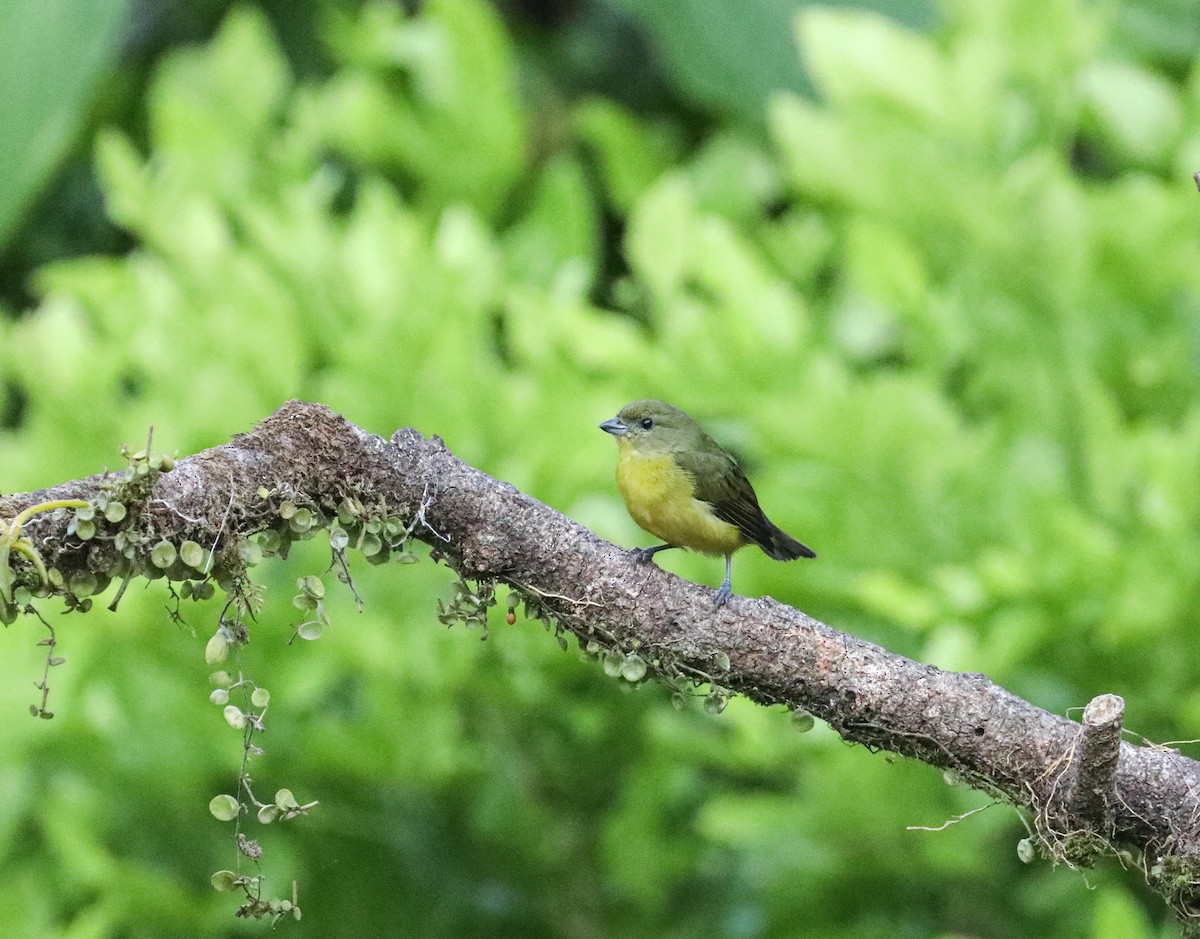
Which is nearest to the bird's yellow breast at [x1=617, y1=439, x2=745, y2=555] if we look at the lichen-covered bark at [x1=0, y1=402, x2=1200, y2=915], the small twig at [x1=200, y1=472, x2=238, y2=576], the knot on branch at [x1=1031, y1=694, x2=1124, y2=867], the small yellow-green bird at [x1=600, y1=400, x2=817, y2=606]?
the small yellow-green bird at [x1=600, y1=400, x2=817, y2=606]

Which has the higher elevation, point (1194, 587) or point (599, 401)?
point (599, 401)

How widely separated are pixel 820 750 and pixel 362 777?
1.35 metres

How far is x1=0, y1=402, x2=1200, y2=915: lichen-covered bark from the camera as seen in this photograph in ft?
6.48

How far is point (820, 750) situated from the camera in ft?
13.1

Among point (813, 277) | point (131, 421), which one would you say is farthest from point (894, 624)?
point (131, 421)

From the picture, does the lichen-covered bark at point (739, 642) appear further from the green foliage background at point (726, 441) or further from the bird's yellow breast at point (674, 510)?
the green foliage background at point (726, 441)

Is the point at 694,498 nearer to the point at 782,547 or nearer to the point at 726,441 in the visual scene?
the point at 782,547

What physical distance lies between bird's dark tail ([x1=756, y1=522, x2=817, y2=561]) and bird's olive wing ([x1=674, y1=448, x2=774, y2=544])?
22 mm

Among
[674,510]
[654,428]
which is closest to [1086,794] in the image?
[674,510]

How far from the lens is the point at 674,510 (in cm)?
296

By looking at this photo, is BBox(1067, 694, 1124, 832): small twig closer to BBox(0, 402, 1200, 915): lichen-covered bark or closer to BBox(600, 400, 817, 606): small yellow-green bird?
BBox(0, 402, 1200, 915): lichen-covered bark

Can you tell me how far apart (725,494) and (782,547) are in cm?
22

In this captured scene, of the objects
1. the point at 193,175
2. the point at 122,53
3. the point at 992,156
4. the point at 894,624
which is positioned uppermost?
the point at 122,53

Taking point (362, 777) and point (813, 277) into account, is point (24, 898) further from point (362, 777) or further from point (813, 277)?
point (813, 277)
